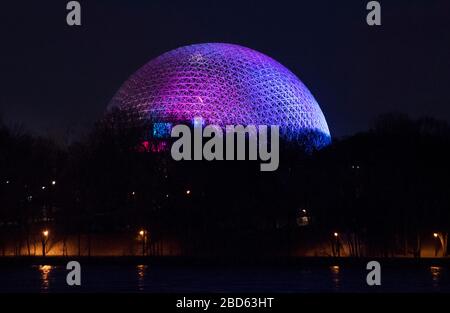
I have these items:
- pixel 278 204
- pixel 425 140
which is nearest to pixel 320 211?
pixel 278 204

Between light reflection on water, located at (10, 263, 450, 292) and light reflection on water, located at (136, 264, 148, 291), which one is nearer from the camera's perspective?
light reflection on water, located at (10, 263, 450, 292)

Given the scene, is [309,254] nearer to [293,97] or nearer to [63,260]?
[63,260]

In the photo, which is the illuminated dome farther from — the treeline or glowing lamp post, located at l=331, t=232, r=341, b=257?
glowing lamp post, located at l=331, t=232, r=341, b=257

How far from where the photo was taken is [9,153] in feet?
199

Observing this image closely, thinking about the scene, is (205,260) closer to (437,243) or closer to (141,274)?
(141,274)

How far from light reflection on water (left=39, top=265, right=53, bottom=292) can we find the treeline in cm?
628

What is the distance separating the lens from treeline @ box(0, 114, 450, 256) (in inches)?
1959

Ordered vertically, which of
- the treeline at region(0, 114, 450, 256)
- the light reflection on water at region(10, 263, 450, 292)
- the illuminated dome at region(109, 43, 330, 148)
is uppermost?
the illuminated dome at region(109, 43, 330, 148)

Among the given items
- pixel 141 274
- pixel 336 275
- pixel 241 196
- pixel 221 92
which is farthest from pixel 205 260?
pixel 221 92

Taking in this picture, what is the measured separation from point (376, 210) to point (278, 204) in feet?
24.1

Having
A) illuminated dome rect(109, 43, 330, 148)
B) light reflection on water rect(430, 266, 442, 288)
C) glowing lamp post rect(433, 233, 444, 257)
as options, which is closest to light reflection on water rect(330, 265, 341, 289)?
light reflection on water rect(430, 266, 442, 288)

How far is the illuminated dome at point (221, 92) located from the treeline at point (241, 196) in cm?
1469

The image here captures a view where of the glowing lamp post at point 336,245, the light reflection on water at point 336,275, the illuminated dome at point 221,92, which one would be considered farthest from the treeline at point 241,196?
the illuminated dome at point 221,92

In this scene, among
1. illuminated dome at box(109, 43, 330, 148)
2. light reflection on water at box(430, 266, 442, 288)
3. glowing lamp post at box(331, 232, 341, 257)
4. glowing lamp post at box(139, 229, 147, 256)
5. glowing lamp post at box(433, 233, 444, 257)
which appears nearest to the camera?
light reflection on water at box(430, 266, 442, 288)
